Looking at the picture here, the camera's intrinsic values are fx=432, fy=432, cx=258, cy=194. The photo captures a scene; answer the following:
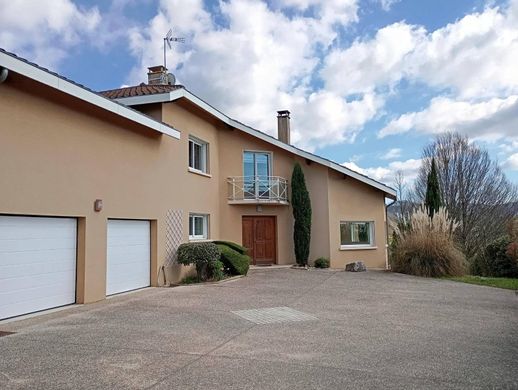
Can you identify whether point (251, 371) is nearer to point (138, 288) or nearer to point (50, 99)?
point (50, 99)

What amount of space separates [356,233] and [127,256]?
10958 millimetres

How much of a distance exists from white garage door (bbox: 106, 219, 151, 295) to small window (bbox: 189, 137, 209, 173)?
395cm

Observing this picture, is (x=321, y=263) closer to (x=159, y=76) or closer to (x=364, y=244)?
(x=364, y=244)

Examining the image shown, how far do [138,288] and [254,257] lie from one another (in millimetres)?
7064

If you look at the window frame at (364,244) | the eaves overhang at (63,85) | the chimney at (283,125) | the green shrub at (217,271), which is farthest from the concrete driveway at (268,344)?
the chimney at (283,125)

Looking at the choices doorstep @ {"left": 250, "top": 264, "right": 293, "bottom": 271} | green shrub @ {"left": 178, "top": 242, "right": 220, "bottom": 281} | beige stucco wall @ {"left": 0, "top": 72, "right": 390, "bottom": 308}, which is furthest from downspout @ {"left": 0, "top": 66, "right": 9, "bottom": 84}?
doorstep @ {"left": 250, "top": 264, "right": 293, "bottom": 271}

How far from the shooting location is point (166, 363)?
5.00m

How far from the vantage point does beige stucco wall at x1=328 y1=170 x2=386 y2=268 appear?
17.9 metres

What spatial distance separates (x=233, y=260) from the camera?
1366 centimetres

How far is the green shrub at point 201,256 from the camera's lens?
12.5 metres

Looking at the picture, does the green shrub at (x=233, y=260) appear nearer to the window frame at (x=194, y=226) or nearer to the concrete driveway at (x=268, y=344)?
the window frame at (x=194, y=226)

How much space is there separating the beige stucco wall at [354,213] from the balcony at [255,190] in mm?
2191

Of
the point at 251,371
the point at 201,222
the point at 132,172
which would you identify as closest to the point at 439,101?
the point at 201,222

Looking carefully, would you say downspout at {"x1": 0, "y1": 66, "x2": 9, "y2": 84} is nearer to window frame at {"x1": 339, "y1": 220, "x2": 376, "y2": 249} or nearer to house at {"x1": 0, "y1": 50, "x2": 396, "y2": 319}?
house at {"x1": 0, "y1": 50, "x2": 396, "y2": 319}
